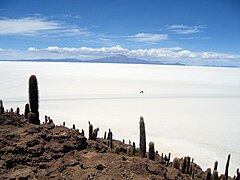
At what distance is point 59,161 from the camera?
7.06 metres

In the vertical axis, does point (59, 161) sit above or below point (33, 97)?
below

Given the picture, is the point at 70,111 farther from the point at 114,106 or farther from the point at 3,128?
the point at 3,128

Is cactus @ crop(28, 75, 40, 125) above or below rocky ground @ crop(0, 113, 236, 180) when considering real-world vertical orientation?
above

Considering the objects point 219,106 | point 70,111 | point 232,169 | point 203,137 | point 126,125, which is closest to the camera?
point 232,169

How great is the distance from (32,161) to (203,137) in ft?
54.8

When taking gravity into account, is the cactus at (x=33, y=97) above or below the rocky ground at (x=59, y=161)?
above

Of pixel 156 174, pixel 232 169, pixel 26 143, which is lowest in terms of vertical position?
pixel 232 169

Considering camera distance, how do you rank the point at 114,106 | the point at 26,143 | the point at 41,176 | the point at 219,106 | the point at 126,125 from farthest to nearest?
the point at 219,106
the point at 114,106
the point at 126,125
the point at 26,143
the point at 41,176

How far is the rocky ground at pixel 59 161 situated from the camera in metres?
6.48

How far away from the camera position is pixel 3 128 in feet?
29.1

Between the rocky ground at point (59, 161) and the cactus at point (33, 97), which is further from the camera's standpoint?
the cactus at point (33, 97)

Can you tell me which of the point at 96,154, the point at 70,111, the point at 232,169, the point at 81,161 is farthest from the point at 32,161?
the point at 70,111

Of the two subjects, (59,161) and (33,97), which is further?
(33,97)

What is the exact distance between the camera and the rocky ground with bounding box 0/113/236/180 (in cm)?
648
